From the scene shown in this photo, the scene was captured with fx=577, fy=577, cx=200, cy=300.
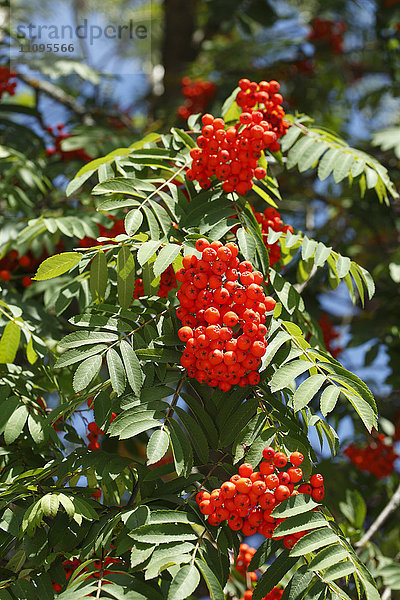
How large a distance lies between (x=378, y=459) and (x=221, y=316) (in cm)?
295

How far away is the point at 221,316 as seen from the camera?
1.91 m

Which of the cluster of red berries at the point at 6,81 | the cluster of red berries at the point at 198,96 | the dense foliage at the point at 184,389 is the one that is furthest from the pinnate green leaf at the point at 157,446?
the cluster of red berries at the point at 198,96

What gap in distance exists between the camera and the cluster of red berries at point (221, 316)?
182 centimetres

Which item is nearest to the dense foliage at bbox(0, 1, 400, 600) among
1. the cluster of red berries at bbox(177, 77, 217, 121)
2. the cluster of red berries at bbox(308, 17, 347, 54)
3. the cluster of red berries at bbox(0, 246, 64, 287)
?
the cluster of red berries at bbox(0, 246, 64, 287)

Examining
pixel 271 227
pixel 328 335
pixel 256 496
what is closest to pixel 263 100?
pixel 271 227

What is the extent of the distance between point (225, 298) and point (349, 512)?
2053 mm

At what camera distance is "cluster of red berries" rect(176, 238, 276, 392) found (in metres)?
1.82

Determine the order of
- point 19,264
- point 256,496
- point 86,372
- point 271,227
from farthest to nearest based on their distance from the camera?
point 19,264, point 271,227, point 86,372, point 256,496

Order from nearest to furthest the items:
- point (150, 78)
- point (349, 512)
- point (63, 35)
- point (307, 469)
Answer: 1. point (307, 469)
2. point (349, 512)
3. point (63, 35)
4. point (150, 78)

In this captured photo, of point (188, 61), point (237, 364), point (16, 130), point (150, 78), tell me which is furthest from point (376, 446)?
point (150, 78)

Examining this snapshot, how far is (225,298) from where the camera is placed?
1.89 meters

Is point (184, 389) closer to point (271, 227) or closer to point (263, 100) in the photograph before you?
point (271, 227)

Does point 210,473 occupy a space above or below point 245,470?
below

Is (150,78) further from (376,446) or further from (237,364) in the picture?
(237,364)
